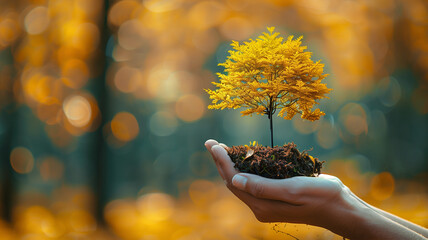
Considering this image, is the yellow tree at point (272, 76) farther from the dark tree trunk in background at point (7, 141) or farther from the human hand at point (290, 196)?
the dark tree trunk in background at point (7, 141)

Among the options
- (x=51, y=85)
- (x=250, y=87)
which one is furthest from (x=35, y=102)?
(x=250, y=87)

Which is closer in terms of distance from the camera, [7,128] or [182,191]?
[7,128]

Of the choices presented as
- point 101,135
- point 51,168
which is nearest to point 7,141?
point 51,168

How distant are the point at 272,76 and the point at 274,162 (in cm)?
48

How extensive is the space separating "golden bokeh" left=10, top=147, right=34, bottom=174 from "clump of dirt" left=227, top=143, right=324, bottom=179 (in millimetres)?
2578

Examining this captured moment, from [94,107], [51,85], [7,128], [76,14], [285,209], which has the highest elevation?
[76,14]

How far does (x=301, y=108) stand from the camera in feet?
5.34

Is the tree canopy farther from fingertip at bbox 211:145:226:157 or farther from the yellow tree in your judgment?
fingertip at bbox 211:145:226:157

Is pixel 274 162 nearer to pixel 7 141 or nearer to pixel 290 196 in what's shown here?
pixel 290 196

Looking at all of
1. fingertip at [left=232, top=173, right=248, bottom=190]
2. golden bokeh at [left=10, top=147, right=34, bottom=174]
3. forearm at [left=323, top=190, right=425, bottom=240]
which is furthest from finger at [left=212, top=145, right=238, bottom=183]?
golden bokeh at [left=10, top=147, right=34, bottom=174]

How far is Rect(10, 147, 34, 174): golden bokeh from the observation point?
3041 mm

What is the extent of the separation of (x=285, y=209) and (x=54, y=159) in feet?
8.79

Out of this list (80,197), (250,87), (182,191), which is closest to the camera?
(250,87)

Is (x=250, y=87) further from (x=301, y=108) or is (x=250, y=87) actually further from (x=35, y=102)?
(x=35, y=102)
